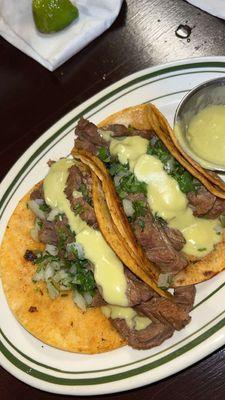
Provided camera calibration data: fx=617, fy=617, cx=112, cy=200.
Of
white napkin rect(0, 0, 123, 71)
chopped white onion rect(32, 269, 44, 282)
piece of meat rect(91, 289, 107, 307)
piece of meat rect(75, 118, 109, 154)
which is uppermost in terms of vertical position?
white napkin rect(0, 0, 123, 71)

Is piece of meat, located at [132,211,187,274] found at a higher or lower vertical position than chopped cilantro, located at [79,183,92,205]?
lower

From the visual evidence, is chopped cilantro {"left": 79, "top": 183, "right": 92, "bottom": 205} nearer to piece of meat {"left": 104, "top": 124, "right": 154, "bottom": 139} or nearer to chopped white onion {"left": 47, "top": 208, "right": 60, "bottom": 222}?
chopped white onion {"left": 47, "top": 208, "right": 60, "bottom": 222}

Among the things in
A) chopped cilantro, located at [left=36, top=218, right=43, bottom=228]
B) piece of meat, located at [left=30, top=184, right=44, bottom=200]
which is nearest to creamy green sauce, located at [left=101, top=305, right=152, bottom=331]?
chopped cilantro, located at [left=36, top=218, right=43, bottom=228]

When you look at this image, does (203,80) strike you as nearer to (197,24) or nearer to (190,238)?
(197,24)

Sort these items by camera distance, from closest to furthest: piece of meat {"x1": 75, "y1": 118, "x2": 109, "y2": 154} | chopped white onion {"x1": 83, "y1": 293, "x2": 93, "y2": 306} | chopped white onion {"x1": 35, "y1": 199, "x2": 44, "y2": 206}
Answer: chopped white onion {"x1": 83, "y1": 293, "x2": 93, "y2": 306}, piece of meat {"x1": 75, "y1": 118, "x2": 109, "y2": 154}, chopped white onion {"x1": 35, "y1": 199, "x2": 44, "y2": 206}

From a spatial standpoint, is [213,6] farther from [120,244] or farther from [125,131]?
[120,244]

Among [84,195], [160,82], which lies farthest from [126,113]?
[84,195]
